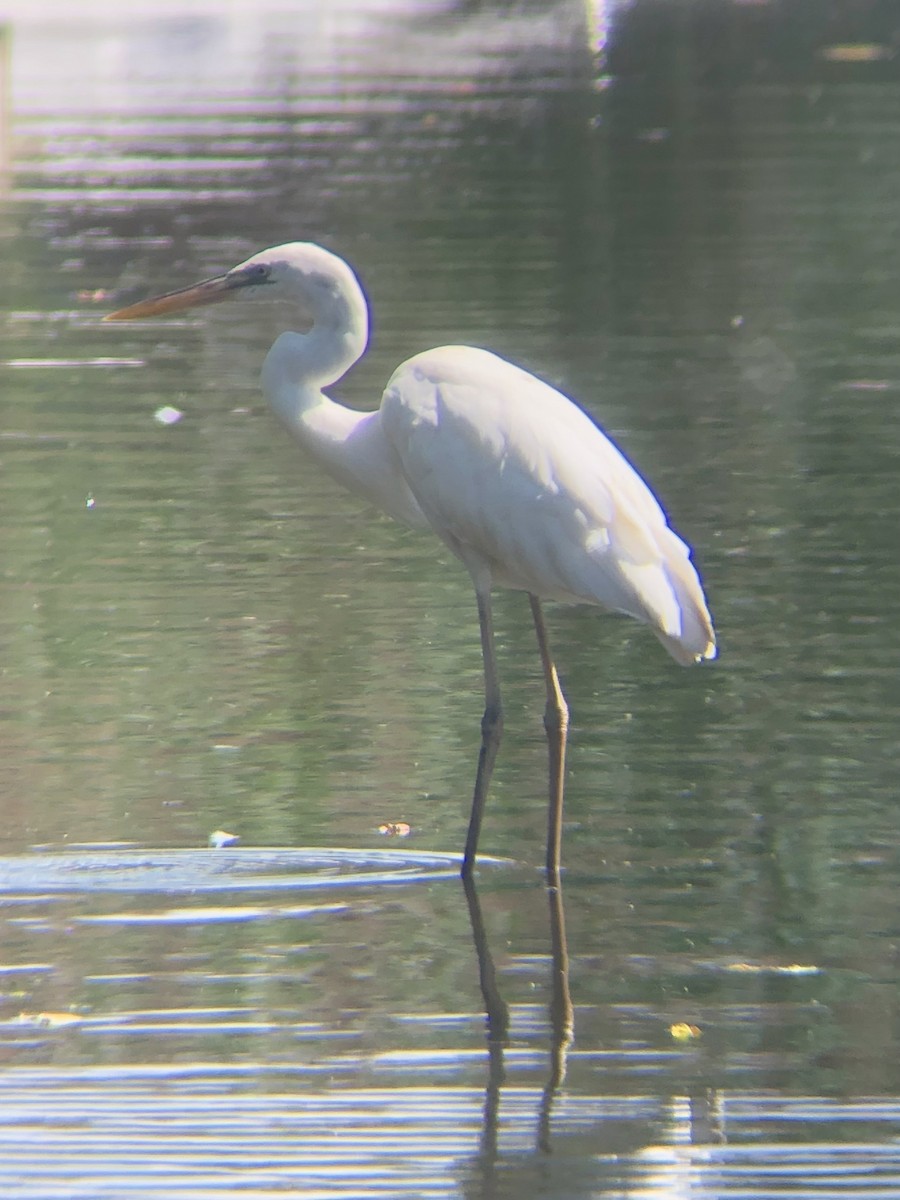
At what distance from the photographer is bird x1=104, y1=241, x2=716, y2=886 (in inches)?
276

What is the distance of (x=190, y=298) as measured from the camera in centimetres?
812

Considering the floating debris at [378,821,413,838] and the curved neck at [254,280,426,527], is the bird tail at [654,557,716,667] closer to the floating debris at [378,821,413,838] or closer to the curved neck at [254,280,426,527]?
the floating debris at [378,821,413,838]

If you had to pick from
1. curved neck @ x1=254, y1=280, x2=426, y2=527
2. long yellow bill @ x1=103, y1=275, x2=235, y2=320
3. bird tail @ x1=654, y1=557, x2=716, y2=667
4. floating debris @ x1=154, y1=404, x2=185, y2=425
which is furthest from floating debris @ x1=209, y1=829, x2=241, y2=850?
floating debris @ x1=154, y1=404, x2=185, y2=425

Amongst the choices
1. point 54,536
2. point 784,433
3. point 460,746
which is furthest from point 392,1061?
point 784,433

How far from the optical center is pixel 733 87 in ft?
111

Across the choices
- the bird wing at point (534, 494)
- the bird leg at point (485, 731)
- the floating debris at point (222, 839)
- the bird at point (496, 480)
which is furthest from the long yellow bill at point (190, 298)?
the floating debris at point (222, 839)

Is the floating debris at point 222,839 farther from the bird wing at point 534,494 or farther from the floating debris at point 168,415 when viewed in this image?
the floating debris at point 168,415

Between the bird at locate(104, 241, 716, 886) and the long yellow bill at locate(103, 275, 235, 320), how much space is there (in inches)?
5.7

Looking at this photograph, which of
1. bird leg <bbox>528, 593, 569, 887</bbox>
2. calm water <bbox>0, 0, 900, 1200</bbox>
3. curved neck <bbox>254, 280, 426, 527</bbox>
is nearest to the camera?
calm water <bbox>0, 0, 900, 1200</bbox>

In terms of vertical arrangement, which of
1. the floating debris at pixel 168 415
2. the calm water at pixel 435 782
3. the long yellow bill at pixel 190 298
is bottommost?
the floating debris at pixel 168 415

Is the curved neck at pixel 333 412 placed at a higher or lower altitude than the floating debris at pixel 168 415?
higher

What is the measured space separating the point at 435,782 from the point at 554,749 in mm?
633

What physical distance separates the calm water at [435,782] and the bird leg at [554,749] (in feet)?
0.26

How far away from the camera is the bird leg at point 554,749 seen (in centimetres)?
706
